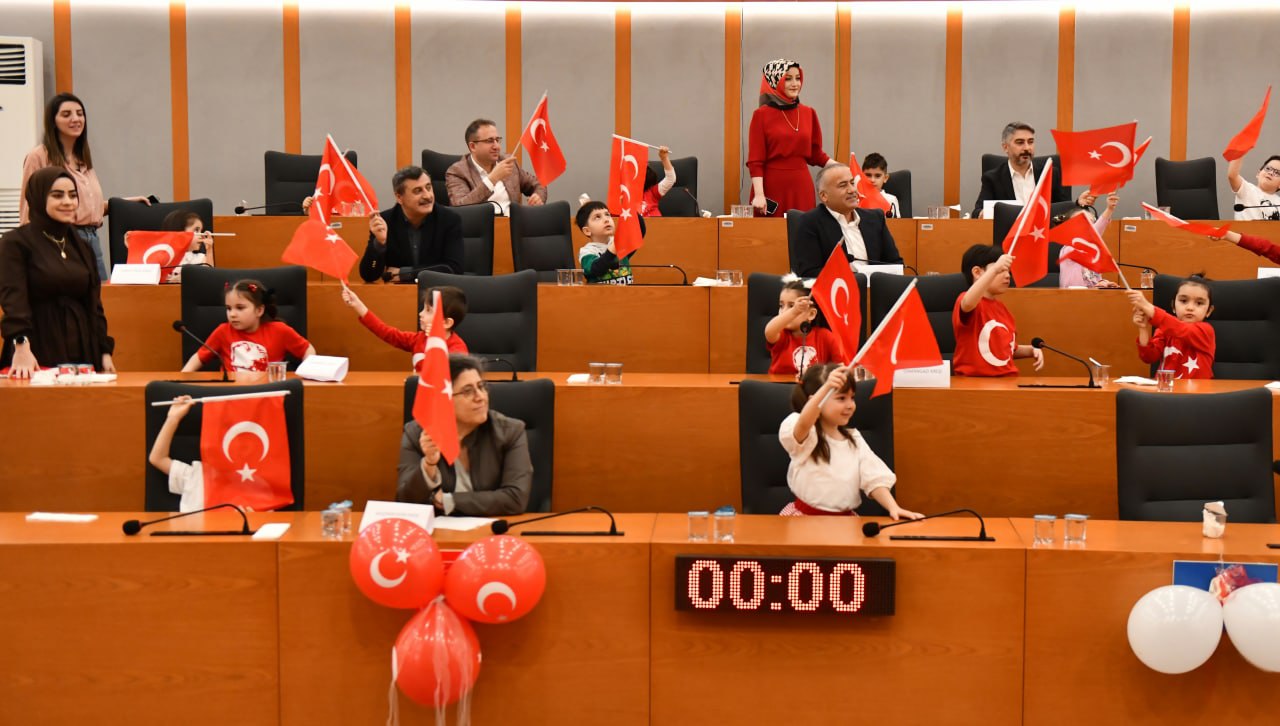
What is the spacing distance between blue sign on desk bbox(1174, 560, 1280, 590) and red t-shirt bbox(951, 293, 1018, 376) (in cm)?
176

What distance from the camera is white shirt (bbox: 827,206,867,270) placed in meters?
5.42

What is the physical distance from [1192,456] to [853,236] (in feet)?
7.26

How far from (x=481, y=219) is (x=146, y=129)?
4.38 meters

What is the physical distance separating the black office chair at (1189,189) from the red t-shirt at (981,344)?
3.87 metres

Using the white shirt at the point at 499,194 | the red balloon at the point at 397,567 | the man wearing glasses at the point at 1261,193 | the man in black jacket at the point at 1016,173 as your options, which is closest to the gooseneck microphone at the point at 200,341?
the red balloon at the point at 397,567

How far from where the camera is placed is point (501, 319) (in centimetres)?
456

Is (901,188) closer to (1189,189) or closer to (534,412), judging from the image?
(1189,189)

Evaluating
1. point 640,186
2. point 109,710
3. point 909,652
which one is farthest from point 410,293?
point 909,652

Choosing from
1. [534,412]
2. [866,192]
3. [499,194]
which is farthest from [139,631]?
[866,192]

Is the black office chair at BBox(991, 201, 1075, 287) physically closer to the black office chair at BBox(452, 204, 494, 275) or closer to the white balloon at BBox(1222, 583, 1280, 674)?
the black office chair at BBox(452, 204, 494, 275)

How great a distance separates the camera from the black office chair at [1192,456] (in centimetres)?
346

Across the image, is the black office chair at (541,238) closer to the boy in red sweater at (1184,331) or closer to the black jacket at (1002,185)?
the black jacket at (1002,185)

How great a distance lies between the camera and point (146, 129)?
9.17 meters

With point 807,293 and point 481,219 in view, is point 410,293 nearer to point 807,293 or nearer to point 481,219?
point 481,219
